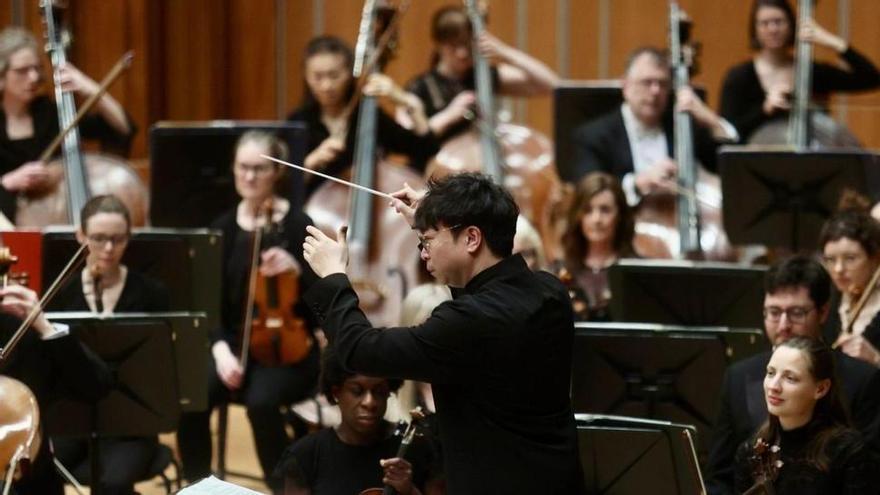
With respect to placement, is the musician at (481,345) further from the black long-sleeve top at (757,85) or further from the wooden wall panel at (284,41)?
the wooden wall panel at (284,41)

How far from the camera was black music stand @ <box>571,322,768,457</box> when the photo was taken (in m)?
4.00

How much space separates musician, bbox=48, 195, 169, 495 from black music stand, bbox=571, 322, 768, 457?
1.30 m

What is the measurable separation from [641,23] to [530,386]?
5.44 meters

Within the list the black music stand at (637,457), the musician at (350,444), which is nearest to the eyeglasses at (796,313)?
the black music stand at (637,457)

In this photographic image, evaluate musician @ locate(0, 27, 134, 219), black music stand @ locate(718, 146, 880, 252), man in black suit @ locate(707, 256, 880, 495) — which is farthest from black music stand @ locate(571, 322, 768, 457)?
musician @ locate(0, 27, 134, 219)

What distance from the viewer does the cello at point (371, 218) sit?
5660 millimetres

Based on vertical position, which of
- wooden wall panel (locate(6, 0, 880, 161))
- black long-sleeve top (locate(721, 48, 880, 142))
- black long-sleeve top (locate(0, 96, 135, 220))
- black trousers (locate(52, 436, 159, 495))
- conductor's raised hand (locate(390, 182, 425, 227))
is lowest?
black trousers (locate(52, 436, 159, 495))

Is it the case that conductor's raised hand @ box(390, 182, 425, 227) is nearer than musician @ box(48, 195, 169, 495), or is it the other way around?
conductor's raised hand @ box(390, 182, 425, 227)

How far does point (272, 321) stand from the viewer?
16.5 ft

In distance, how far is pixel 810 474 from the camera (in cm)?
354

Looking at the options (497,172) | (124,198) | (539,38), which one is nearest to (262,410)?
(124,198)

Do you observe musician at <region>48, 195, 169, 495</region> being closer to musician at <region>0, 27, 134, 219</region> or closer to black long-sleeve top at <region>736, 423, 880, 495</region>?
musician at <region>0, 27, 134, 219</region>

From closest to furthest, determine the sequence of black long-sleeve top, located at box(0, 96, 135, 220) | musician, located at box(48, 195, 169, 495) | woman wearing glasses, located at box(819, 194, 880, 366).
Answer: woman wearing glasses, located at box(819, 194, 880, 366), musician, located at box(48, 195, 169, 495), black long-sleeve top, located at box(0, 96, 135, 220)

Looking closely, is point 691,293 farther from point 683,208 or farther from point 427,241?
point 427,241
